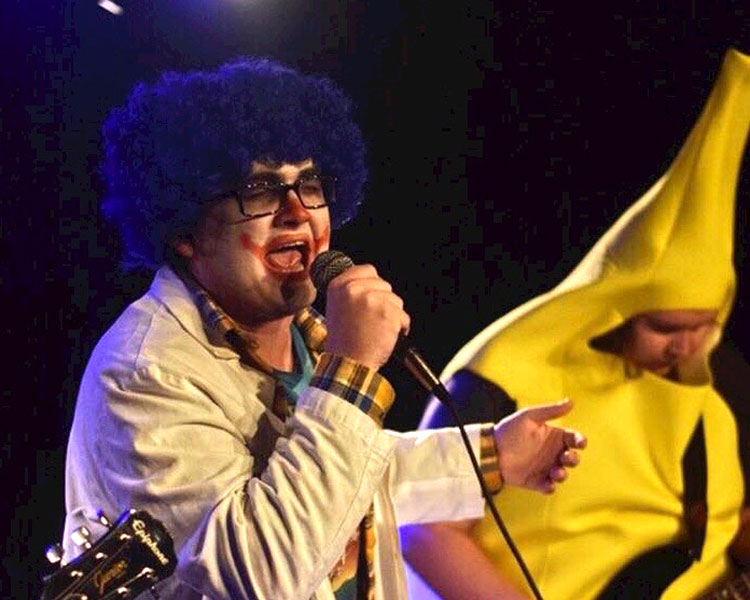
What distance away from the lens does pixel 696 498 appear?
299 cm

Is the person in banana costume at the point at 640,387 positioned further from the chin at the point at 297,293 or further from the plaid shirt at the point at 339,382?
the chin at the point at 297,293

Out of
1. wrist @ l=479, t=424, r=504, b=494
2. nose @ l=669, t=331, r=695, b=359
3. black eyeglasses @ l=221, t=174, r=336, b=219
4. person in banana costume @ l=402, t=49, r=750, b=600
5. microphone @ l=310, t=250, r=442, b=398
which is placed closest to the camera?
microphone @ l=310, t=250, r=442, b=398

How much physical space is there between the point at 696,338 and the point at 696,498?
0.42 meters

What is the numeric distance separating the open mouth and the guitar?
16.8 inches

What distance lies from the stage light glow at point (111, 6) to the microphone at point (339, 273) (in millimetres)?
1170

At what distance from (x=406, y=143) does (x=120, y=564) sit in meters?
1.76

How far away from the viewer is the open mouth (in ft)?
5.53

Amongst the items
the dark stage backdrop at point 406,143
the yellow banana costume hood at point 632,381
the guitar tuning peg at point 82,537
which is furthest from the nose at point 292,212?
the yellow banana costume hood at point 632,381

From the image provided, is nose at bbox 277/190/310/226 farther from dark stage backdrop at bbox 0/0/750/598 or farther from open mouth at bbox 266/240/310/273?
dark stage backdrop at bbox 0/0/750/598

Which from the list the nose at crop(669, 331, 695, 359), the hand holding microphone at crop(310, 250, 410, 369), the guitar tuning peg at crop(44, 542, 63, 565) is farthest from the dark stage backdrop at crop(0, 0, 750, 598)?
the hand holding microphone at crop(310, 250, 410, 369)

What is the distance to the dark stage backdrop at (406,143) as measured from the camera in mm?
2393

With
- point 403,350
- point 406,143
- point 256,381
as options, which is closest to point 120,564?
point 256,381

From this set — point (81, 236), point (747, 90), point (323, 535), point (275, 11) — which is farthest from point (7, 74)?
point (747, 90)

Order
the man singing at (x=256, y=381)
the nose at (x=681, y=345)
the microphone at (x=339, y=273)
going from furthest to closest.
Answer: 1. the nose at (x=681, y=345)
2. the microphone at (x=339, y=273)
3. the man singing at (x=256, y=381)
